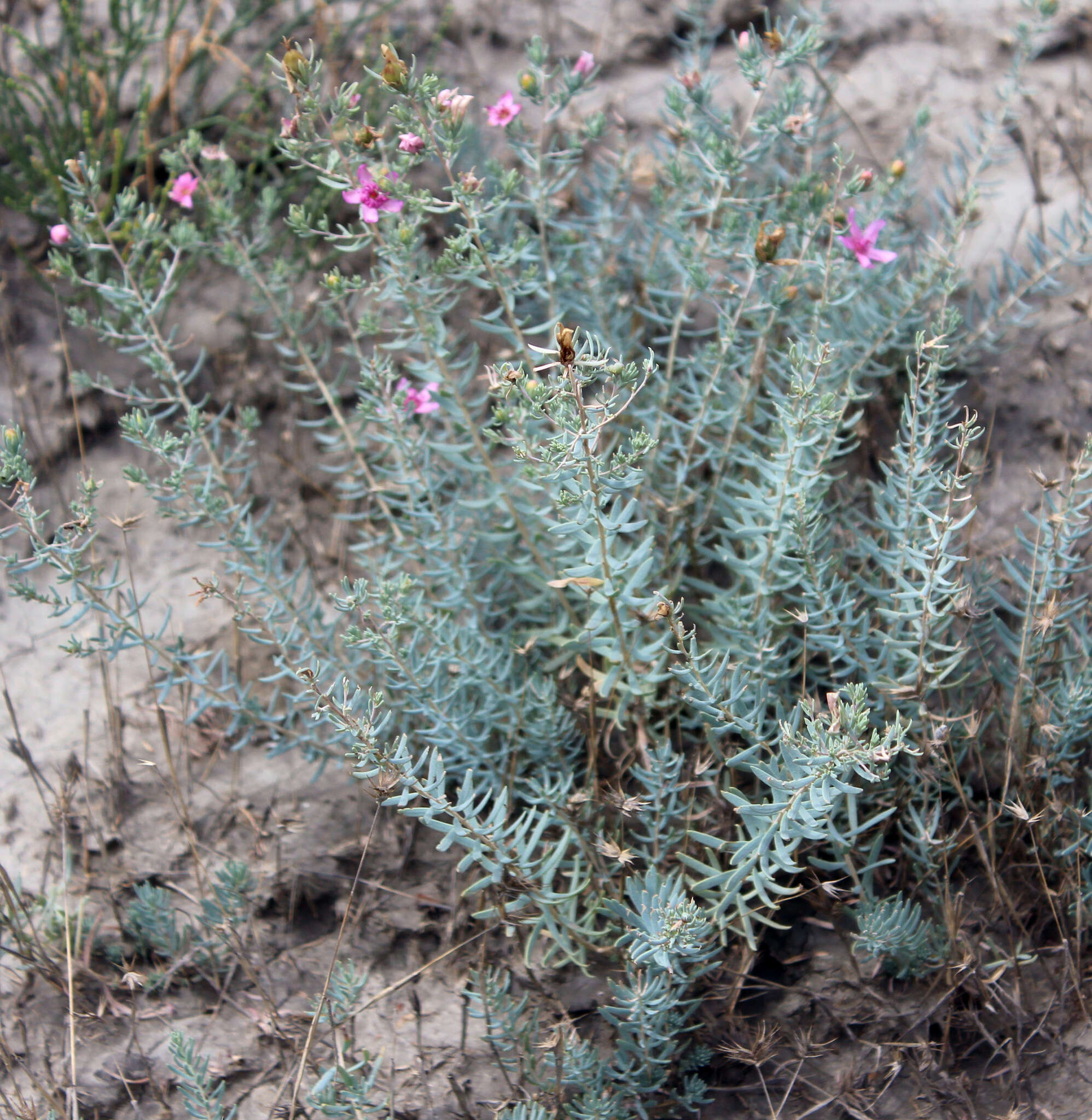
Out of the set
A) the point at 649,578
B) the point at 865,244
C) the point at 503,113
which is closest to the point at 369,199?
the point at 503,113

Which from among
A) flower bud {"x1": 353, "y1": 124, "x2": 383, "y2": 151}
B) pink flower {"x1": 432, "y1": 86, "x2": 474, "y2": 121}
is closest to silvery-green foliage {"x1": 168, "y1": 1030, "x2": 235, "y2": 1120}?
flower bud {"x1": 353, "y1": 124, "x2": 383, "y2": 151}

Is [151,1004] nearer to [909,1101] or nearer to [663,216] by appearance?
[909,1101]

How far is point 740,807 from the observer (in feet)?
7.29

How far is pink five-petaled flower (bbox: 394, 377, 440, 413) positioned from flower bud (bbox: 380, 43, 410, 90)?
83cm

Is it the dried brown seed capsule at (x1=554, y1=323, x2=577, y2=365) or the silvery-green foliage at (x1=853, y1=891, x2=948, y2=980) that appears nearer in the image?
the dried brown seed capsule at (x1=554, y1=323, x2=577, y2=365)

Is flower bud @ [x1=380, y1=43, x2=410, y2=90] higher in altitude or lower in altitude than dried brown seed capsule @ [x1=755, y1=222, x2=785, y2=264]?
higher

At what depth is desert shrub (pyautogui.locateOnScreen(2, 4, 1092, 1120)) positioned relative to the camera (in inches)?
92.6

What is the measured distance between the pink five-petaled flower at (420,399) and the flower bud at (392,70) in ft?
2.71

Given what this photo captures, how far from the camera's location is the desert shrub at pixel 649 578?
235 centimetres

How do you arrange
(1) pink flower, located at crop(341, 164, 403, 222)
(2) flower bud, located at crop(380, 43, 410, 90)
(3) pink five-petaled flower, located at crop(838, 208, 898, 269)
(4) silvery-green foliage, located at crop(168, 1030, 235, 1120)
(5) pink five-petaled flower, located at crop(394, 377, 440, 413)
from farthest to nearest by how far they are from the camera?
(5) pink five-petaled flower, located at crop(394, 377, 440, 413)
(3) pink five-petaled flower, located at crop(838, 208, 898, 269)
(1) pink flower, located at crop(341, 164, 403, 222)
(4) silvery-green foliage, located at crop(168, 1030, 235, 1120)
(2) flower bud, located at crop(380, 43, 410, 90)

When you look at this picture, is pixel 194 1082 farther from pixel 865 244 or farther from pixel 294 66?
pixel 865 244

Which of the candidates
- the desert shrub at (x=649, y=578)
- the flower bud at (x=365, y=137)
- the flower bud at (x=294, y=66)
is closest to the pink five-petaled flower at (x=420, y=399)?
the desert shrub at (x=649, y=578)

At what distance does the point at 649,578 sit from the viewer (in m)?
2.68

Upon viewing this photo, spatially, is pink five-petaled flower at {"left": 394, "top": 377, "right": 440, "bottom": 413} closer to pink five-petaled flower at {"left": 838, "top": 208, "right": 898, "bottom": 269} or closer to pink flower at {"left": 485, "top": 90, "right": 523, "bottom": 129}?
pink flower at {"left": 485, "top": 90, "right": 523, "bottom": 129}
